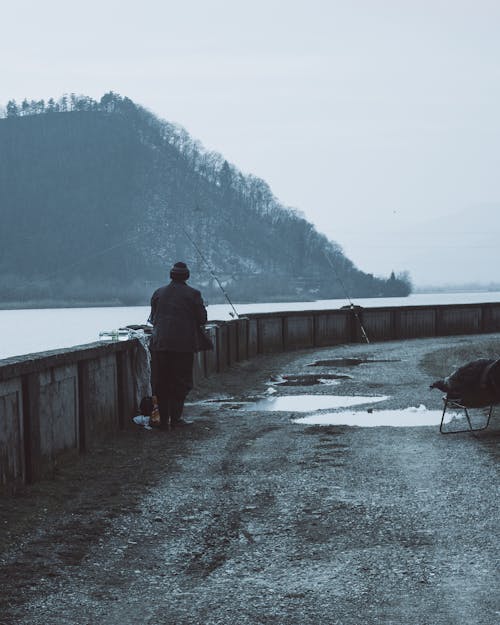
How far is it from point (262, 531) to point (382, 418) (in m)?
6.02

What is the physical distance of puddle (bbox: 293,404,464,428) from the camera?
36.8 feet

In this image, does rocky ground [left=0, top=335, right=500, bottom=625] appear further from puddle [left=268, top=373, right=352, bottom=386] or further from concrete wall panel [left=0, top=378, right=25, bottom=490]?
puddle [left=268, top=373, right=352, bottom=386]

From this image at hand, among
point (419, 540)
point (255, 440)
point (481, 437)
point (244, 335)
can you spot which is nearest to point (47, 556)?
point (419, 540)

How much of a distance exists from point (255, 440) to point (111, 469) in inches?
79.5

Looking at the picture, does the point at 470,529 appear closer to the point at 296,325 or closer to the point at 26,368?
the point at 26,368

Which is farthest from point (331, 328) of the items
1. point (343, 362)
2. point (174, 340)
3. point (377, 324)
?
point (174, 340)

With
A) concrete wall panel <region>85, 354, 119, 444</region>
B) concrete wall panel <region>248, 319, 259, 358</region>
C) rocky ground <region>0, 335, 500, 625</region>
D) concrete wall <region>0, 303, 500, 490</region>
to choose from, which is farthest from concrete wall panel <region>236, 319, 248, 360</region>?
rocky ground <region>0, 335, 500, 625</region>

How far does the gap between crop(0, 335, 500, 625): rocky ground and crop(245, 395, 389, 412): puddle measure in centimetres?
227

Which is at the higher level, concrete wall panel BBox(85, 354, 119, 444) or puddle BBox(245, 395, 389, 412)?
concrete wall panel BBox(85, 354, 119, 444)

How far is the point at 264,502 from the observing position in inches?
268

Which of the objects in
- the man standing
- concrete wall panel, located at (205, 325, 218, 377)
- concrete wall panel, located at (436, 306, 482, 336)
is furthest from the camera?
concrete wall panel, located at (436, 306, 482, 336)

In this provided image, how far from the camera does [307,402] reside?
13.8m

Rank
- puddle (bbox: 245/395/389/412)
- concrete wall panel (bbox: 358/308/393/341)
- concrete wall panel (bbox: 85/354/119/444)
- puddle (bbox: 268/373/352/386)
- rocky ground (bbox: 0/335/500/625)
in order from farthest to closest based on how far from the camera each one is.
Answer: concrete wall panel (bbox: 358/308/393/341) < puddle (bbox: 268/373/352/386) < puddle (bbox: 245/395/389/412) < concrete wall panel (bbox: 85/354/119/444) < rocky ground (bbox: 0/335/500/625)

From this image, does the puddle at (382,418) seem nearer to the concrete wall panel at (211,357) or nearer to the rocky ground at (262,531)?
the rocky ground at (262,531)
